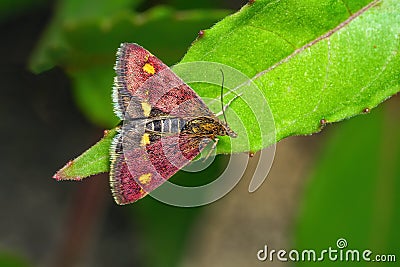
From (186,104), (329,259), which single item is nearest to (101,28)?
(186,104)

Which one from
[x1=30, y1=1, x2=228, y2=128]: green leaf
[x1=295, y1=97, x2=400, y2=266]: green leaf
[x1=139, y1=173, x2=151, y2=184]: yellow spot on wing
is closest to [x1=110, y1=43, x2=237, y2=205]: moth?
[x1=139, y1=173, x2=151, y2=184]: yellow spot on wing

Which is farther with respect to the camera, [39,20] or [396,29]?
[39,20]

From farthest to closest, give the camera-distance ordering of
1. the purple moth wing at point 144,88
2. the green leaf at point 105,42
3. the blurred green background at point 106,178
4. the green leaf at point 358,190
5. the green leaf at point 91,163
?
the green leaf at point 358,190 → the blurred green background at point 106,178 → the green leaf at point 105,42 → the purple moth wing at point 144,88 → the green leaf at point 91,163

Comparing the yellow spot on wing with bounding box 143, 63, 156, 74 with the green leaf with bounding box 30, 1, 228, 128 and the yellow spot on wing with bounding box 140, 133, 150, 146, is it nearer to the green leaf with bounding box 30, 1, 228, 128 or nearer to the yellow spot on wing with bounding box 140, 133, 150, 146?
the yellow spot on wing with bounding box 140, 133, 150, 146

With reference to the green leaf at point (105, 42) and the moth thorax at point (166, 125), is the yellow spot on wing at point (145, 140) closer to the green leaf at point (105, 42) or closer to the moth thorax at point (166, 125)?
the moth thorax at point (166, 125)

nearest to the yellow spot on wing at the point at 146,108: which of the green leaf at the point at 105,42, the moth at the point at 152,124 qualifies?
the moth at the point at 152,124

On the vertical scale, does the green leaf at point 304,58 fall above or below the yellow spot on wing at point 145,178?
above

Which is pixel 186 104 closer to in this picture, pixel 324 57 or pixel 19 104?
pixel 324 57

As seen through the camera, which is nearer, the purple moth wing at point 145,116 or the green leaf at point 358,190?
the purple moth wing at point 145,116
